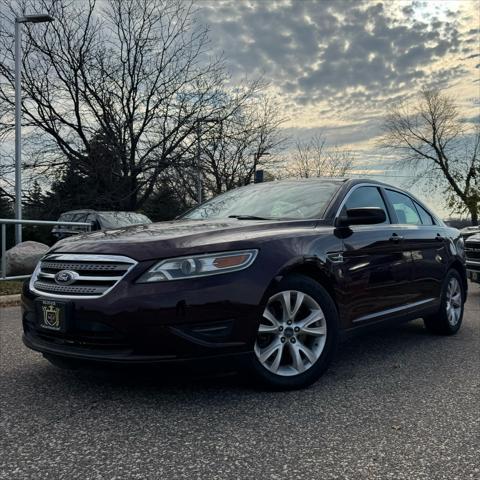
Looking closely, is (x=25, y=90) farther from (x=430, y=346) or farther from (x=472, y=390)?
(x=472, y=390)

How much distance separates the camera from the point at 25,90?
1520 cm

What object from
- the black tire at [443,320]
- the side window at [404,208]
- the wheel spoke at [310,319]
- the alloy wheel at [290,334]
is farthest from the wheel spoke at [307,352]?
the black tire at [443,320]

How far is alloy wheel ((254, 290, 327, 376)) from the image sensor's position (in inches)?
130

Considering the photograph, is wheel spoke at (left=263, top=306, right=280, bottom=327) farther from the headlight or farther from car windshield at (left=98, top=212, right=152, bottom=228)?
car windshield at (left=98, top=212, right=152, bottom=228)

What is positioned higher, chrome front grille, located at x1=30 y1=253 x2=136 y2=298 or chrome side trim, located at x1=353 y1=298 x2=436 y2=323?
chrome front grille, located at x1=30 y1=253 x2=136 y2=298

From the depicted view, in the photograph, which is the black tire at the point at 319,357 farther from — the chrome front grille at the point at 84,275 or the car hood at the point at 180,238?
the chrome front grille at the point at 84,275

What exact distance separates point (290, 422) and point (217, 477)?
0.73 meters

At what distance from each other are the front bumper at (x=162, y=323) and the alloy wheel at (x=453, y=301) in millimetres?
3142

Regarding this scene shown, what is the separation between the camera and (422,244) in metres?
4.99

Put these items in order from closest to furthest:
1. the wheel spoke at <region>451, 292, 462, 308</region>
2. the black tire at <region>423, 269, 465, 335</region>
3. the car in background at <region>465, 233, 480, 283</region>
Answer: the black tire at <region>423, 269, 465, 335</region>
the wheel spoke at <region>451, 292, 462, 308</region>
the car in background at <region>465, 233, 480, 283</region>

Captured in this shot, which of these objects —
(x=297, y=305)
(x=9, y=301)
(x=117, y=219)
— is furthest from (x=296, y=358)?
(x=117, y=219)

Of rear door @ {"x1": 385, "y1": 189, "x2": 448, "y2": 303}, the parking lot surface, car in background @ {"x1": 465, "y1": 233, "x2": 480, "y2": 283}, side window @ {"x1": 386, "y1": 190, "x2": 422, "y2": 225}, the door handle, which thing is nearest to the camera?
the parking lot surface

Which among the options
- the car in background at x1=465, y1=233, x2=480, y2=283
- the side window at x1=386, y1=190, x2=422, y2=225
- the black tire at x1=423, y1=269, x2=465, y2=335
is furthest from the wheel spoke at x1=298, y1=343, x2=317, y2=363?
the car in background at x1=465, y1=233, x2=480, y2=283

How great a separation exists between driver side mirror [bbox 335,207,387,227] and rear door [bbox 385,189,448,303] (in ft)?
2.74
